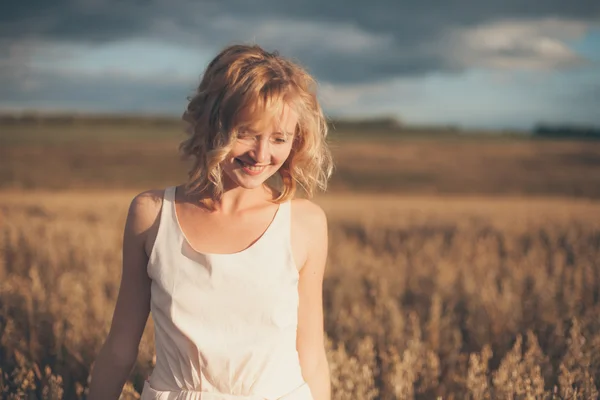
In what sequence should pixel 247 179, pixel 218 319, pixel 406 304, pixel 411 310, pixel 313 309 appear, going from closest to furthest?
pixel 218 319
pixel 247 179
pixel 313 309
pixel 411 310
pixel 406 304

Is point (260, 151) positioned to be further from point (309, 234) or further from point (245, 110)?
point (309, 234)

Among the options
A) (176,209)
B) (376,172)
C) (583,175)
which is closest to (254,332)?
(176,209)

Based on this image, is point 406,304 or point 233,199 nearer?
point 233,199

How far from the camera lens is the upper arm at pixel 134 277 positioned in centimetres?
205

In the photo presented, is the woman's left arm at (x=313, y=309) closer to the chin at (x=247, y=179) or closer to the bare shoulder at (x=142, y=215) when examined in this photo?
Answer: the chin at (x=247, y=179)

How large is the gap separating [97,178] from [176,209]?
3693 cm

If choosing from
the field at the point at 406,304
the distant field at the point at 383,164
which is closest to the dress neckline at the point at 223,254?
the field at the point at 406,304

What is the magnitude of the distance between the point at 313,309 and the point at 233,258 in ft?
1.22

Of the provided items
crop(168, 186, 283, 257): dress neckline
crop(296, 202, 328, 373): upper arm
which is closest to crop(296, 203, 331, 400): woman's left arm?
crop(296, 202, 328, 373): upper arm

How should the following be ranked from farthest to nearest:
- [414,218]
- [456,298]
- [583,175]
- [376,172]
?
[376,172] < [583,175] < [414,218] < [456,298]

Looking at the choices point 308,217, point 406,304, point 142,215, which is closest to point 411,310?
point 406,304

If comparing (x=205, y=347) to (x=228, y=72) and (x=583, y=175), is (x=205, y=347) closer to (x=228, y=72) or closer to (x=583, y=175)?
(x=228, y=72)

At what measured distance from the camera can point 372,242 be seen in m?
8.83

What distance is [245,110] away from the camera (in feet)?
6.52
